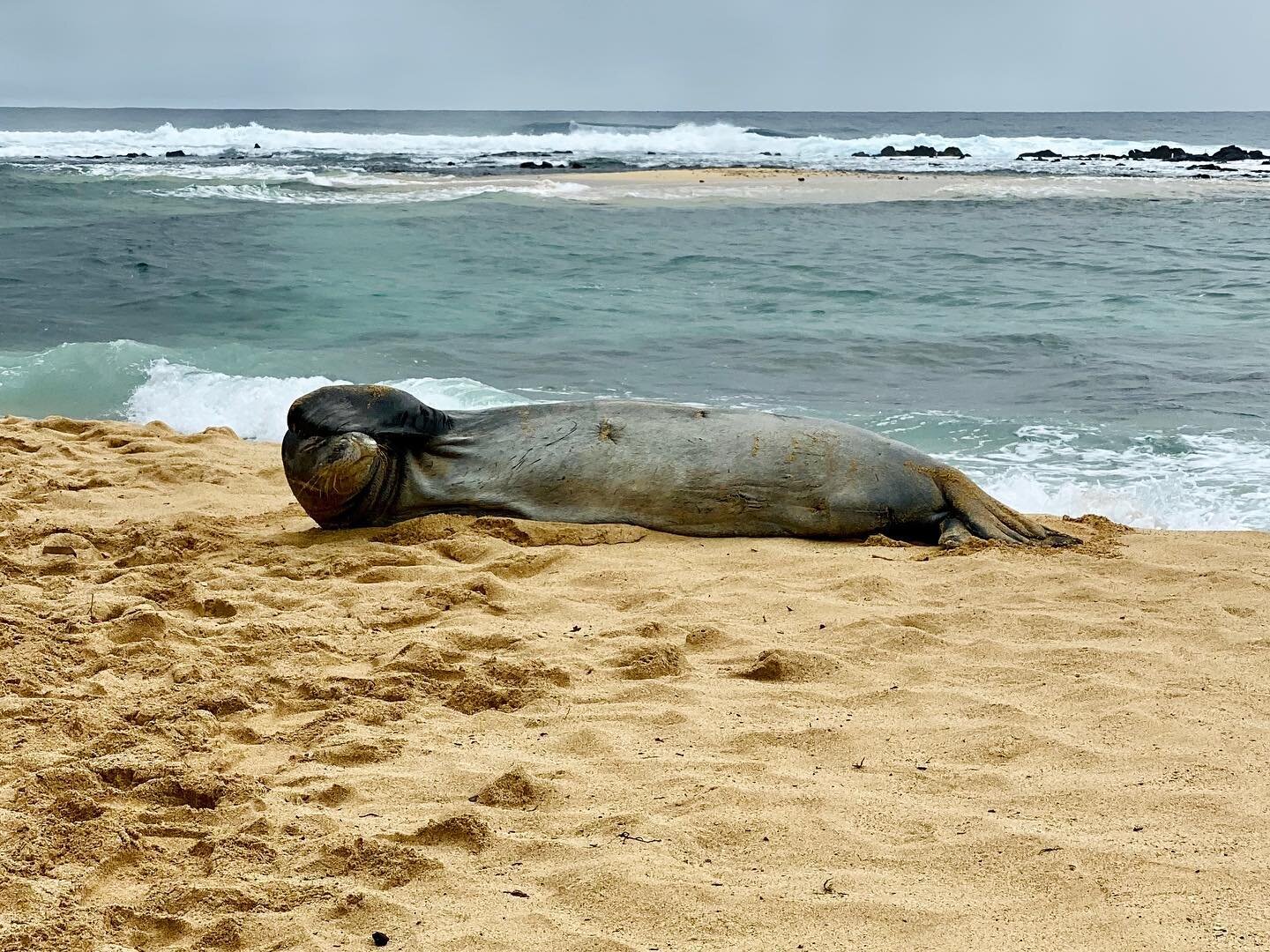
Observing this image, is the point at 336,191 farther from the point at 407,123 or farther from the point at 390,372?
the point at 407,123

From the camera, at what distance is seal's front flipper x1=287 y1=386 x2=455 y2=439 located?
5.43 meters

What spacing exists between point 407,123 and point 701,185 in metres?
61.9

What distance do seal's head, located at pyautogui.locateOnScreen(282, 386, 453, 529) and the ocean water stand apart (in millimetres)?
2932

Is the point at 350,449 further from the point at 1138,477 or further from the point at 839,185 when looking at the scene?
the point at 839,185

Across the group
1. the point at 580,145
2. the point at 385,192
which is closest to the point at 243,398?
the point at 385,192

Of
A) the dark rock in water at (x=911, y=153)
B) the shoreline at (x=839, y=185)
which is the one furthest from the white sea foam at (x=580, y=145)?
the shoreline at (x=839, y=185)

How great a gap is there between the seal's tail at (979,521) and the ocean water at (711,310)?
129cm

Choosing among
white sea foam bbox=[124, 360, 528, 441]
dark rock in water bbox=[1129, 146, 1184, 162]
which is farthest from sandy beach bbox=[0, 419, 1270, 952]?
dark rock in water bbox=[1129, 146, 1184, 162]

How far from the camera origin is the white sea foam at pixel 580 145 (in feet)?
167

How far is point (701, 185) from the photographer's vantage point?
3272 centimetres

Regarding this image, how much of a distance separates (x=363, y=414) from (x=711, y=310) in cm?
873

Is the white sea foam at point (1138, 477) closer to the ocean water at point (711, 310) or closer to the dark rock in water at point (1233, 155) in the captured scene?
the ocean water at point (711, 310)

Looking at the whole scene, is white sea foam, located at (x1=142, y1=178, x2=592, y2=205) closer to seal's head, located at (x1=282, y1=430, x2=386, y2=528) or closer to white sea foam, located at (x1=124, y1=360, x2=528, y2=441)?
white sea foam, located at (x1=124, y1=360, x2=528, y2=441)

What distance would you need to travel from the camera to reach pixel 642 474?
17.9 feet
